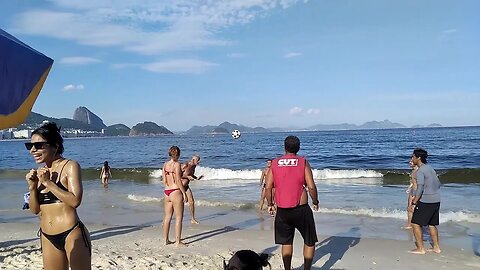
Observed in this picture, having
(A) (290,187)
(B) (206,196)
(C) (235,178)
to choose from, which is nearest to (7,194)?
(B) (206,196)

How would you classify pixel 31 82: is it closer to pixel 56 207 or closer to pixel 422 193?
pixel 56 207

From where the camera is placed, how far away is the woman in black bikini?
3455 millimetres

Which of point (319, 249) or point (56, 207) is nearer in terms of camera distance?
point (56, 207)

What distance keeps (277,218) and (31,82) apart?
11.5ft

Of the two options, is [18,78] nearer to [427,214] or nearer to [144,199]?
[427,214]

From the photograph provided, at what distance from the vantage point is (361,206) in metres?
13.3

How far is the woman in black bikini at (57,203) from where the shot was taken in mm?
3455

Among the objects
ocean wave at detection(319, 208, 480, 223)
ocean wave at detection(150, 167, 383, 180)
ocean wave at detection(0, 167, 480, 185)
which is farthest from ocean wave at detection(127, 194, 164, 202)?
ocean wave at detection(150, 167, 383, 180)

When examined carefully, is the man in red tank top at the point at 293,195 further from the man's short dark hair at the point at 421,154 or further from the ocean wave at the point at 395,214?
the ocean wave at the point at 395,214

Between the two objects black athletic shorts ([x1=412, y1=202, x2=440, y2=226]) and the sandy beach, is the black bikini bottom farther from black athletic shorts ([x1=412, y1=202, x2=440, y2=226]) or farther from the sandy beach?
black athletic shorts ([x1=412, y1=202, x2=440, y2=226])

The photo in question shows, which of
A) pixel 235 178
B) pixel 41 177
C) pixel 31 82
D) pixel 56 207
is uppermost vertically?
pixel 31 82

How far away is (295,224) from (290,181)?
0.57 meters

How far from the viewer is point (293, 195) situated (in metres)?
5.66

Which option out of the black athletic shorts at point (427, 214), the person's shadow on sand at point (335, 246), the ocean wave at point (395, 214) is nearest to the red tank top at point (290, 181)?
the person's shadow on sand at point (335, 246)
